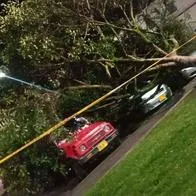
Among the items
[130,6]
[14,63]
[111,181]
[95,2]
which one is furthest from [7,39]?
[111,181]

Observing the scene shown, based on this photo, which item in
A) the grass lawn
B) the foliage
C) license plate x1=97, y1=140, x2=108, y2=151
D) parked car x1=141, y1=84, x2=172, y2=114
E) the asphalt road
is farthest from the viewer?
parked car x1=141, y1=84, x2=172, y2=114

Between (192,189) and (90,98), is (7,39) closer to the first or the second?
(90,98)

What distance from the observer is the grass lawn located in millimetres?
8307

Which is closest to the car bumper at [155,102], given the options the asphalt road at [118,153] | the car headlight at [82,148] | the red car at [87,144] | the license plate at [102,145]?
the asphalt road at [118,153]

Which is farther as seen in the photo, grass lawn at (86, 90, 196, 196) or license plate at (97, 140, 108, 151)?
license plate at (97, 140, 108, 151)

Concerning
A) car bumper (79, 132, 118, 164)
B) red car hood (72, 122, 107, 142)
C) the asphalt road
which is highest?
red car hood (72, 122, 107, 142)

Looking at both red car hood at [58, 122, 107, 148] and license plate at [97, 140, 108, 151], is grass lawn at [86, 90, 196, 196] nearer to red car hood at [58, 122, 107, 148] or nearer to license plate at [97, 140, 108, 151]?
license plate at [97, 140, 108, 151]

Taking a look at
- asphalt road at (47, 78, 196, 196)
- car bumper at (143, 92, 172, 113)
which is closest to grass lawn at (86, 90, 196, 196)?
asphalt road at (47, 78, 196, 196)

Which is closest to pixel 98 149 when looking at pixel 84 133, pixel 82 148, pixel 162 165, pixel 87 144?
pixel 87 144

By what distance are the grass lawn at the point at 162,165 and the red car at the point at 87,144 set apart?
233cm

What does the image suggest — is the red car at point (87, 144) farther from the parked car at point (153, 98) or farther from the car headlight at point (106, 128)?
the parked car at point (153, 98)

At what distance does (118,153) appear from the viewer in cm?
1352

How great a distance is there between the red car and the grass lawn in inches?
91.8

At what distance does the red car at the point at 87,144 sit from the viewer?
1421 centimetres
